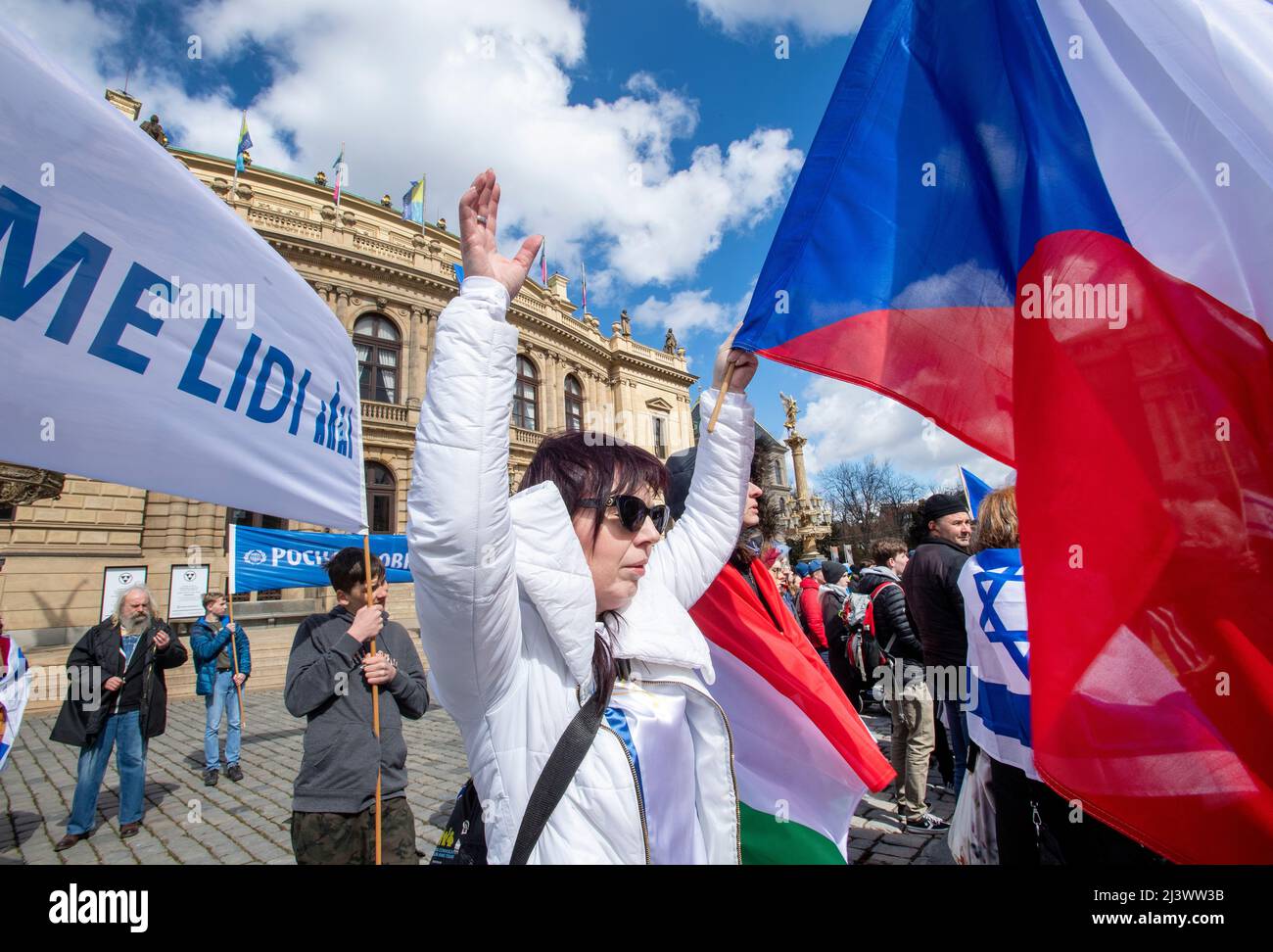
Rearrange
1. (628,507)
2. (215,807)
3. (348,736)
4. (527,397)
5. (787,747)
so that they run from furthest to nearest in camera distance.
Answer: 1. (527,397)
2. (215,807)
3. (348,736)
4. (787,747)
5. (628,507)

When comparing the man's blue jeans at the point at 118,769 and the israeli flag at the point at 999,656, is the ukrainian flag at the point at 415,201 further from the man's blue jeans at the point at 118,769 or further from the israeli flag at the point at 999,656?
the israeli flag at the point at 999,656

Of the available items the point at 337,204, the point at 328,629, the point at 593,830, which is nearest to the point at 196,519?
the point at 337,204

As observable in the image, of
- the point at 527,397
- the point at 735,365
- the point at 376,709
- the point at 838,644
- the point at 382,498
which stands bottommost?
the point at 838,644

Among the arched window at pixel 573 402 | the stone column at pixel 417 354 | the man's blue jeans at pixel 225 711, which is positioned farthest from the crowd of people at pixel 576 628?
the arched window at pixel 573 402

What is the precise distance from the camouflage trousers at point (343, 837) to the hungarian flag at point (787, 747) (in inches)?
68.7

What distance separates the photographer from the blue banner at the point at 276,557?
23.1 feet

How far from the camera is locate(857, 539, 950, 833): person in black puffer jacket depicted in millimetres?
4352

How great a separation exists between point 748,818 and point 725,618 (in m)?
0.77

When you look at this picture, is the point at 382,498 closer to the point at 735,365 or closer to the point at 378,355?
the point at 378,355

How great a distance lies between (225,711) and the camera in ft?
22.2

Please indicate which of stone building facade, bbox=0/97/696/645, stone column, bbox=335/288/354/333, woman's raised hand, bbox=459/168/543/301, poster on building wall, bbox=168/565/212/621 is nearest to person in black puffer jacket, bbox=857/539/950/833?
woman's raised hand, bbox=459/168/543/301

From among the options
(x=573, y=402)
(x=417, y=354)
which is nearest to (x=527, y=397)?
(x=573, y=402)

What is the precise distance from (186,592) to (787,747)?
16.4 metres

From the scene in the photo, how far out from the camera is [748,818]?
90.2 inches
